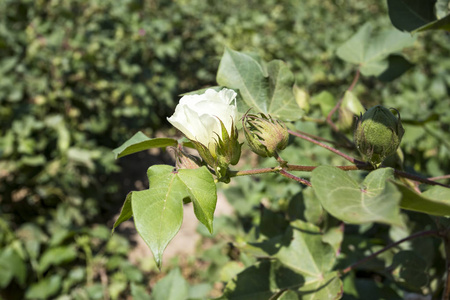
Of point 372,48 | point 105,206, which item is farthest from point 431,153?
point 105,206

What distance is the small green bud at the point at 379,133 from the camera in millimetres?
528

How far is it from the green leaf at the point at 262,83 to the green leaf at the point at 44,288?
160cm

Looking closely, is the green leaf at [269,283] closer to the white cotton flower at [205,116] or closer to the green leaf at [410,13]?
the white cotton flower at [205,116]

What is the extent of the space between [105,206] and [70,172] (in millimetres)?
550

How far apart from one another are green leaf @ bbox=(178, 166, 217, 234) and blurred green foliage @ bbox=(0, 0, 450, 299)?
802 mm

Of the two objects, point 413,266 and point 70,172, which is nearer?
point 413,266

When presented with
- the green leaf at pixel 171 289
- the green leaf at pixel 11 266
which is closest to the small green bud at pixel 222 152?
the green leaf at pixel 171 289

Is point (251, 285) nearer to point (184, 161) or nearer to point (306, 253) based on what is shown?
point (306, 253)

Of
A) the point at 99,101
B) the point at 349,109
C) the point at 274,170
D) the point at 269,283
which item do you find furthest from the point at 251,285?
the point at 99,101

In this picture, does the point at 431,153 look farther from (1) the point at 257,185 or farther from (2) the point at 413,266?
(2) the point at 413,266

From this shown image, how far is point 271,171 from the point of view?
0.54 metres

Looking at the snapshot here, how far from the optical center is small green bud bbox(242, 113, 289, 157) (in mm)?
544

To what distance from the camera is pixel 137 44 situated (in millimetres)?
2729

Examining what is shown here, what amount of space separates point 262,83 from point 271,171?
24 centimetres
